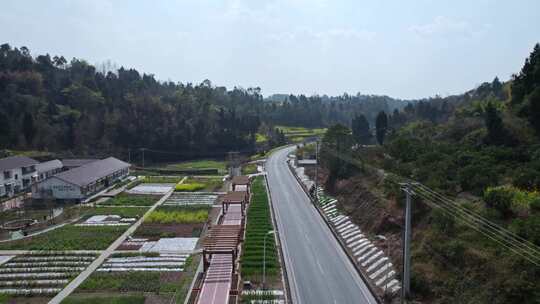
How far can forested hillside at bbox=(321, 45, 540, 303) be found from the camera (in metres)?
18.9

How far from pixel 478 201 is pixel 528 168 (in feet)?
14.5

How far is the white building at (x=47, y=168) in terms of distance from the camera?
2045 inches

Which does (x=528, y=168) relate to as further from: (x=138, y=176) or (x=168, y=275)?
(x=138, y=176)

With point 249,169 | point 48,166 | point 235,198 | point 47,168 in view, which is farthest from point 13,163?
point 249,169

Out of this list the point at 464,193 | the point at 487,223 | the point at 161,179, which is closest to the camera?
the point at 487,223

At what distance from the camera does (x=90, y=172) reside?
48.9 m

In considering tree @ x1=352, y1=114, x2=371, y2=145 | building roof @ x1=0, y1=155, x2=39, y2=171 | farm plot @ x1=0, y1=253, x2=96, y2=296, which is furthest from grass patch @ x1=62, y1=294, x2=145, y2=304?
tree @ x1=352, y1=114, x2=371, y2=145

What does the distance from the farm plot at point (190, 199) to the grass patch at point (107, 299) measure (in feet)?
70.4

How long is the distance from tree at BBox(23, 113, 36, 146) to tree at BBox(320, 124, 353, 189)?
55058 mm

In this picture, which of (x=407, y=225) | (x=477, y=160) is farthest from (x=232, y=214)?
(x=477, y=160)

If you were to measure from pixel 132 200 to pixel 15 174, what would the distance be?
16.4m

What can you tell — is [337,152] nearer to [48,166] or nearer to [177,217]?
[177,217]

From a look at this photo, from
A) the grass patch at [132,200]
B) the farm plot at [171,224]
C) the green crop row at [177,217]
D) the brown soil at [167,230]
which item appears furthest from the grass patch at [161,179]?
the brown soil at [167,230]

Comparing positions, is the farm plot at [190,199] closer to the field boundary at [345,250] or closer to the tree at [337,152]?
the field boundary at [345,250]
